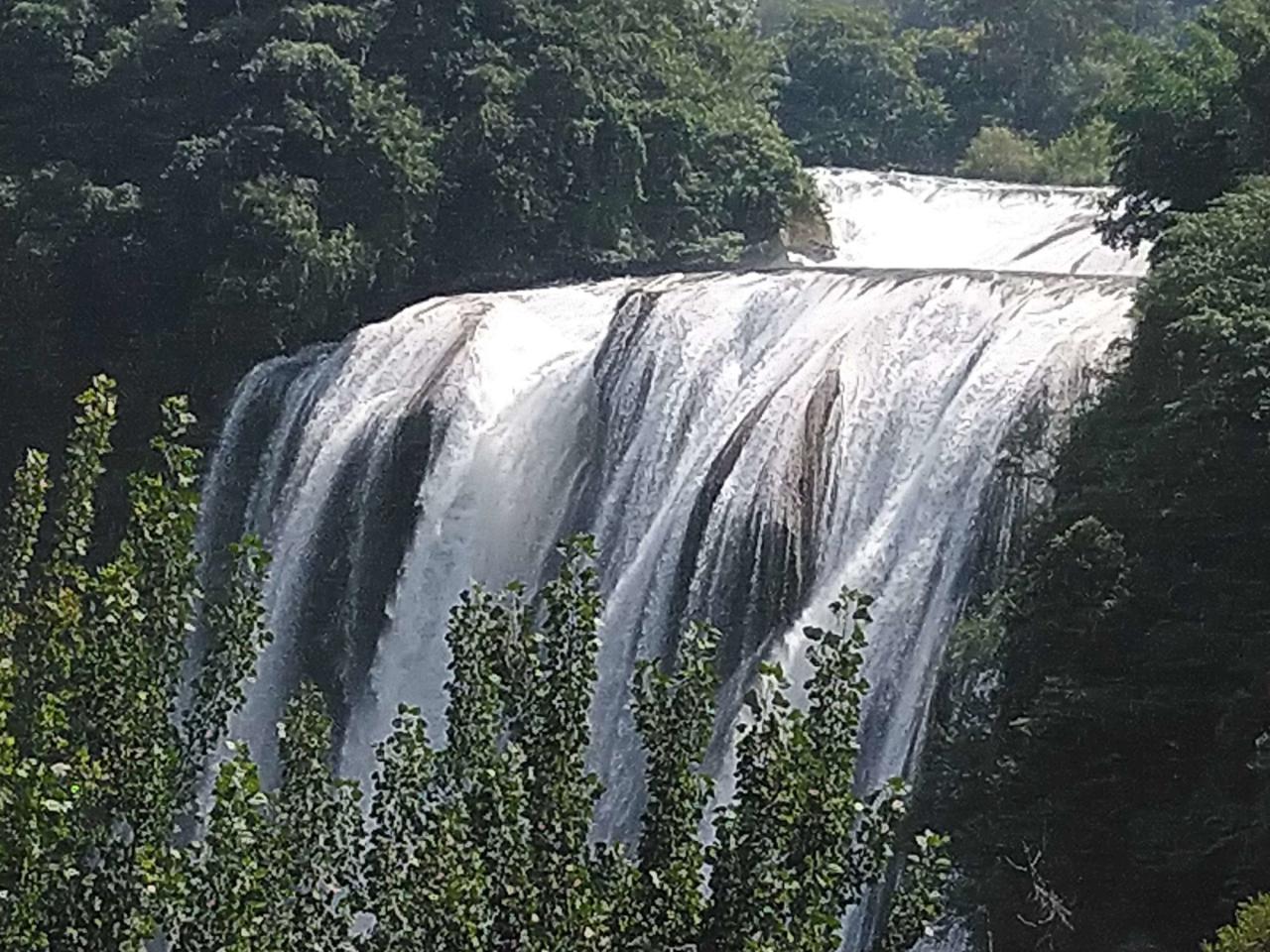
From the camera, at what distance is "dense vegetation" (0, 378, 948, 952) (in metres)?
7.73

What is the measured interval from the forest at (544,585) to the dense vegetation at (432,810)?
0.07ft

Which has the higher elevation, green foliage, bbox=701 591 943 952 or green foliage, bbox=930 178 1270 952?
green foliage, bbox=701 591 943 952

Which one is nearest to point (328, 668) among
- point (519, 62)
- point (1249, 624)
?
point (519, 62)

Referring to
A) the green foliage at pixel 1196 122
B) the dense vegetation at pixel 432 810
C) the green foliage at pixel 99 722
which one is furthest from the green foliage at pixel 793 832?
the green foliage at pixel 1196 122

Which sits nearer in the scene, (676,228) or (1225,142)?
(1225,142)

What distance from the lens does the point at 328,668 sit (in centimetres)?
2245

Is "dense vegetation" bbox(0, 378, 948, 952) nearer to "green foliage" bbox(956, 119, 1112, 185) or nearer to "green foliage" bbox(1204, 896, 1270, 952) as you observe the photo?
"green foliage" bbox(1204, 896, 1270, 952)

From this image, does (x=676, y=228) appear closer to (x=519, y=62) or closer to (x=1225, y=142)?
(x=519, y=62)

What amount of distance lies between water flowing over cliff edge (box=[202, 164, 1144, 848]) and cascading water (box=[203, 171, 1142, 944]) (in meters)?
0.03

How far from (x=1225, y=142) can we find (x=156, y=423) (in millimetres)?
13006

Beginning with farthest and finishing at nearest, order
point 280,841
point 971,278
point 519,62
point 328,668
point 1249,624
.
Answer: point 519,62 → point 328,668 → point 971,278 → point 1249,624 → point 280,841

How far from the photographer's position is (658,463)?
19.8 m

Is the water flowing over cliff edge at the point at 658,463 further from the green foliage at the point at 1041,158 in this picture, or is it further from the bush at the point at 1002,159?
the bush at the point at 1002,159

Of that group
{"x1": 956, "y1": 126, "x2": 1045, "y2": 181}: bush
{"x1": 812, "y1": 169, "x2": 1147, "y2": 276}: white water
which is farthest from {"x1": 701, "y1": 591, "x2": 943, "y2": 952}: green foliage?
{"x1": 956, "y1": 126, "x2": 1045, "y2": 181}: bush
